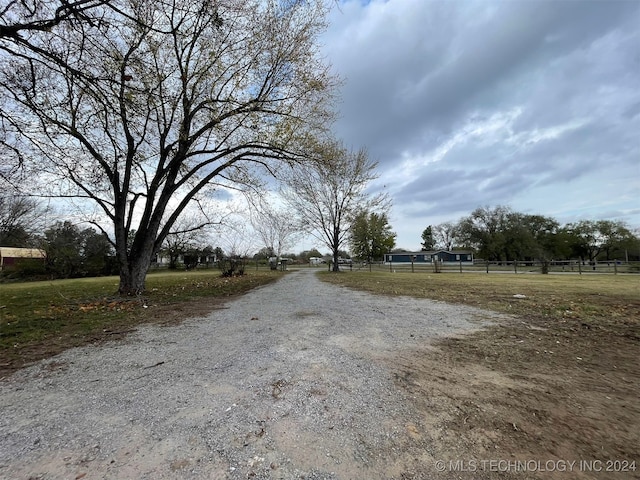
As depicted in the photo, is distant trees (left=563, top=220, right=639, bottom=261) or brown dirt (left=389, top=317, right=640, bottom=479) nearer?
brown dirt (left=389, top=317, right=640, bottom=479)

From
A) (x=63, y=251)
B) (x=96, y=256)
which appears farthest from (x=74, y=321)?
(x=96, y=256)

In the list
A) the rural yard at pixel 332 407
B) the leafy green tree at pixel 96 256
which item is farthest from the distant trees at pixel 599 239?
the leafy green tree at pixel 96 256

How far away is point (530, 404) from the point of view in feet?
7.88

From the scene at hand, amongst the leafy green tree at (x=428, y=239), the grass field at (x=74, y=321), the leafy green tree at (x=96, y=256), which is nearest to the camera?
the grass field at (x=74, y=321)

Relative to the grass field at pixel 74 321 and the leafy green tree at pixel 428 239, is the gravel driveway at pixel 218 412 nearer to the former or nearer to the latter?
the grass field at pixel 74 321

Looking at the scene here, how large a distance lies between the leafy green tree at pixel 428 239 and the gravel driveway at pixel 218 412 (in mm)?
79031

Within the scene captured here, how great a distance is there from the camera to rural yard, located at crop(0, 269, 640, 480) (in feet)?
5.74

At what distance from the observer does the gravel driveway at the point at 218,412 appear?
1741 millimetres

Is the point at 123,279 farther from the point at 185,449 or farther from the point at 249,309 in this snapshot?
the point at 185,449

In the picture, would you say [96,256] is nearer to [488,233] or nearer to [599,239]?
[488,233]

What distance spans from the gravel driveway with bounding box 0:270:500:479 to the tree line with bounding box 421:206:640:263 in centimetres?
5429

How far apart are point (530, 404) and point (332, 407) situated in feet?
5.19

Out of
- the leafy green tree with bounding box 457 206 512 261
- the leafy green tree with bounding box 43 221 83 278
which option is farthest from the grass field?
the leafy green tree with bounding box 457 206 512 261

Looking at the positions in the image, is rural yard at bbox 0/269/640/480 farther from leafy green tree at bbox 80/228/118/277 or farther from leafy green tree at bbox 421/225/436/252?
leafy green tree at bbox 421/225/436/252
